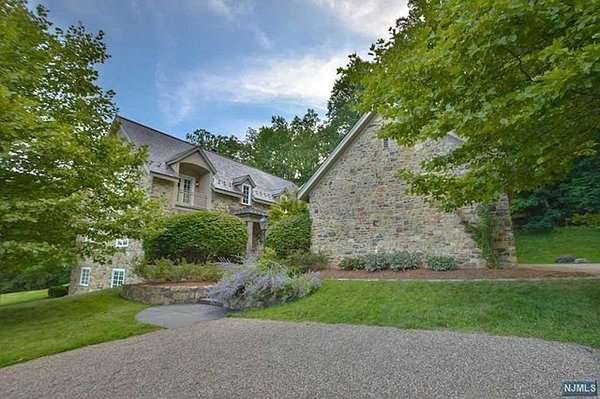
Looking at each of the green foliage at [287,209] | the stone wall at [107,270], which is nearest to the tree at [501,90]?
the green foliage at [287,209]

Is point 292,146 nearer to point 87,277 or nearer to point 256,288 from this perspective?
Answer: point 87,277

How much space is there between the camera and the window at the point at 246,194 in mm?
19922

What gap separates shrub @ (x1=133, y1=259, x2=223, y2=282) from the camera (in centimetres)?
1055

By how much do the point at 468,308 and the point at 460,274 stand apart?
3.74m

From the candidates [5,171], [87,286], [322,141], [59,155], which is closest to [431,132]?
[59,155]

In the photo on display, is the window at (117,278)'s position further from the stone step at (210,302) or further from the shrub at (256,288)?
the shrub at (256,288)

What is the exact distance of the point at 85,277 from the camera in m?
16.5

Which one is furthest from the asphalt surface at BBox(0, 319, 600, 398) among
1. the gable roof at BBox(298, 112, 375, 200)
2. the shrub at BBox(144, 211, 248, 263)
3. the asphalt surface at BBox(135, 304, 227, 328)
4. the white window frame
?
the white window frame

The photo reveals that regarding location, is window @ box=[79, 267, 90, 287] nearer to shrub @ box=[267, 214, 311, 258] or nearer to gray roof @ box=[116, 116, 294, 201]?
gray roof @ box=[116, 116, 294, 201]

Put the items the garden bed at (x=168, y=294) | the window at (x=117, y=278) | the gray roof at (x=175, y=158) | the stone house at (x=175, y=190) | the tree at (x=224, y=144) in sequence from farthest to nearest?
the tree at (x=224, y=144) → the gray roof at (x=175, y=158) → the stone house at (x=175, y=190) → the window at (x=117, y=278) → the garden bed at (x=168, y=294)

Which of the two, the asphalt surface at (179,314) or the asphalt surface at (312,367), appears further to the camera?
the asphalt surface at (179,314)

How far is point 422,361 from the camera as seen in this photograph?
370 cm

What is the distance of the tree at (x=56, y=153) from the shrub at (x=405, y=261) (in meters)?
8.11

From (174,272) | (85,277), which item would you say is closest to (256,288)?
(174,272)
